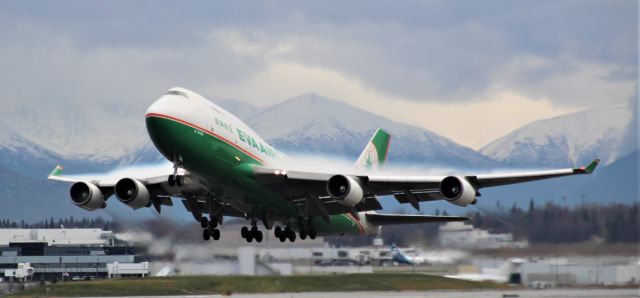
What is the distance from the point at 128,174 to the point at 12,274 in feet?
142

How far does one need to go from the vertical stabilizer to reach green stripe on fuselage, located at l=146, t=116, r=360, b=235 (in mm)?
11305

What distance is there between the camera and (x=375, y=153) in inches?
→ 2293

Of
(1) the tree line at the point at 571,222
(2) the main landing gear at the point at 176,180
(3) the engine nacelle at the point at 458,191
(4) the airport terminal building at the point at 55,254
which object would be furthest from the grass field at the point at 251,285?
(2) the main landing gear at the point at 176,180

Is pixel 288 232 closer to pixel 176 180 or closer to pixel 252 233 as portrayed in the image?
pixel 252 233

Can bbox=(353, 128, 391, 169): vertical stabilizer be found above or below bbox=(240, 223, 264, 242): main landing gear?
above

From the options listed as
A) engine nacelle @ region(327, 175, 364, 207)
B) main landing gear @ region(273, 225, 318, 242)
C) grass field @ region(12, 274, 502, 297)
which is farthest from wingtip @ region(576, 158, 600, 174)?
grass field @ region(12, 274, 502, 297)

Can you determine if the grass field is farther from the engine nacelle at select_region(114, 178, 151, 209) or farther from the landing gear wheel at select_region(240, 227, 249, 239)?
the engine nacelle at select_region(114, 178, 151, 209)

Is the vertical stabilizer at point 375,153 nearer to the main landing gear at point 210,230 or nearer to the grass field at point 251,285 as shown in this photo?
the grass field at point 251,285

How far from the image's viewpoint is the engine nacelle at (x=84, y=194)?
46.4 meters

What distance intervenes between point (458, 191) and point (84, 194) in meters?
17.0

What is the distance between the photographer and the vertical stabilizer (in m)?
56.8

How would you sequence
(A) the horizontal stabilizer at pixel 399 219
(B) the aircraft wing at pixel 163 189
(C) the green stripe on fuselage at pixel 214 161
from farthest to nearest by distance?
1. (A) the horizontal stabilizer at pixel 399 219
2. (B) the aircraft wing at pixel 163 189
3. (C) the green stripe on fuselage at pixel 214 161

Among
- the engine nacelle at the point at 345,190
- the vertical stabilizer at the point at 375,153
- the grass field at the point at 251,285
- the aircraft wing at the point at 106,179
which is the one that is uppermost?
the vertical stabilizer at the point at 375,153

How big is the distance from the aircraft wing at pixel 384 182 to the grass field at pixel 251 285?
1587 cm
